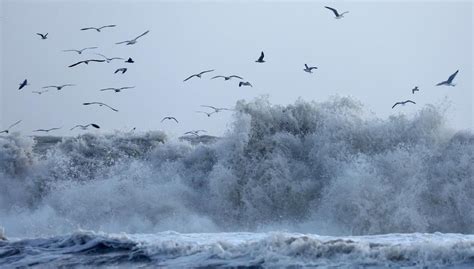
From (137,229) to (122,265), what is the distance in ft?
21.7

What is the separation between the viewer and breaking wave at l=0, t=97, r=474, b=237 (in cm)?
1652

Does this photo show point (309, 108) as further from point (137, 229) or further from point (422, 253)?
point (422, 253)

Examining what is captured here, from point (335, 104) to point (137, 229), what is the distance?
19.8ft

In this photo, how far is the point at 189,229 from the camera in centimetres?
1723

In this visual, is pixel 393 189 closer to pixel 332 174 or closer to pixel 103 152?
pixel 332 174

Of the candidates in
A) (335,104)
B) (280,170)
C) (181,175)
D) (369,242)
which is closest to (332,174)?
(280,170)

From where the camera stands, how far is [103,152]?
76.3ft

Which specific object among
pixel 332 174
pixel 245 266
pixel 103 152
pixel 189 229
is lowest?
pixel 245 266

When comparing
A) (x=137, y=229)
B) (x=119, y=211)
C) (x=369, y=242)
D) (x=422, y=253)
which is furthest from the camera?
(x=119, y=211)

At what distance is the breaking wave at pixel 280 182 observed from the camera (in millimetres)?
16516

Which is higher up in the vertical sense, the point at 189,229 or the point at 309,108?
the point at 309,108

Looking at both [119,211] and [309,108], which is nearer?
[119,211]

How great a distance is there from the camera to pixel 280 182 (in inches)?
720

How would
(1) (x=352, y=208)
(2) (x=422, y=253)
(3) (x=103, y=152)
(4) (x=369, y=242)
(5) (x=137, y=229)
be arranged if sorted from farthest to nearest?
1. (3) (x=103, y=152)
2. (5) (x=137, y=229)
3. (1) (x=352, y=208)
4. (4) (x=369, y=242)
5. (2) (x=422, y=253)
